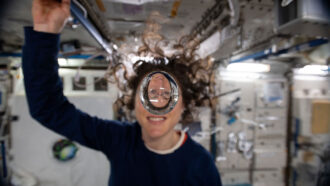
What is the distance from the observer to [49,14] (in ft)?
1.55

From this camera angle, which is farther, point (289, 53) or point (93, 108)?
point (93, 108)

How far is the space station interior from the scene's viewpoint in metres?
0.71

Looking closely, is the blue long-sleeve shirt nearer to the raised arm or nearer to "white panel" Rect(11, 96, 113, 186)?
the raised arm

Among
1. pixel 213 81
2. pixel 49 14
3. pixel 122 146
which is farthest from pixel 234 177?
pixel 49 14

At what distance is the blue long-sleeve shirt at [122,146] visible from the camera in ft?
1.93

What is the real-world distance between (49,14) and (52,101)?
0.32 metres

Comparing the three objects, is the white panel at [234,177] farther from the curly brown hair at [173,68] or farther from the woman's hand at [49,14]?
the woman's hand at [49,14]

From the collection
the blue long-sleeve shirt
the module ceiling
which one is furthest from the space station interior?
the blue long-sleeve shirt

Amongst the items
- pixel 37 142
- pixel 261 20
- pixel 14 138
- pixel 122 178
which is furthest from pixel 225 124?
pixel 14 138

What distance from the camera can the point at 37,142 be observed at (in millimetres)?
1381

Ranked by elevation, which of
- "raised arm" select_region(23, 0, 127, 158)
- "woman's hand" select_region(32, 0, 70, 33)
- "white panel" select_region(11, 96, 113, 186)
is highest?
"woman's hand" select_region(32, 0, 70, 33)

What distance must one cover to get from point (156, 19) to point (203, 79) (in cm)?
40

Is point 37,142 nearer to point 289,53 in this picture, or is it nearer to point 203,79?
point 203,79

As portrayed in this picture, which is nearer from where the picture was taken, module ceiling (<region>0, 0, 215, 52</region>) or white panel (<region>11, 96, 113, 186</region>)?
module ceiling (<region>0, 0, 215, 52</region>)
